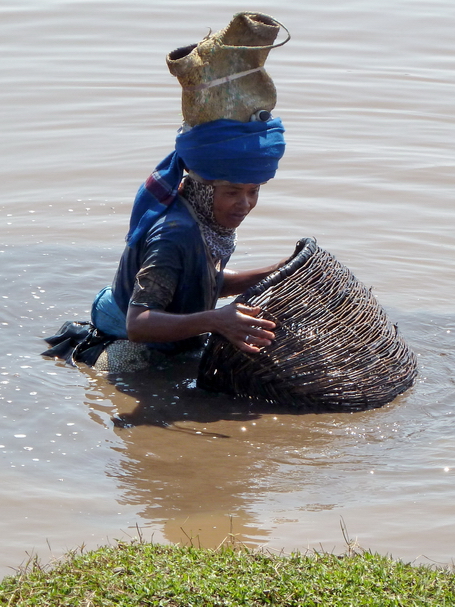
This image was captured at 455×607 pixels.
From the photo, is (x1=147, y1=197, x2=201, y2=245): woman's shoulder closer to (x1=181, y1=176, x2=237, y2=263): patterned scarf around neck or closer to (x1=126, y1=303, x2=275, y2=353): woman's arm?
(x1=181, y1=176, x2=237, y2=263): patterned scarf around neck

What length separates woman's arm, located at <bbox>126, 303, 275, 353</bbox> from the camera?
426cm

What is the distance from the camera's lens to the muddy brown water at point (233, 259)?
372 centimetres

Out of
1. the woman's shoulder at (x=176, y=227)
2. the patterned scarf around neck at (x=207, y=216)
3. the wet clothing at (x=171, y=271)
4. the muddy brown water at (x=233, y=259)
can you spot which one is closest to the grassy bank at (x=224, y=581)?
the muddy brown water at (x=233, y=259)

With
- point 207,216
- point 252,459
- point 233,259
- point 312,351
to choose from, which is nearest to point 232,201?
point 207,216

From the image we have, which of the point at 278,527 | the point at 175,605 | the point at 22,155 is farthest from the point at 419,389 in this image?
the point at 22,155

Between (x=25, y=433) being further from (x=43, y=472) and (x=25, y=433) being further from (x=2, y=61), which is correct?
(x=2, y=61)

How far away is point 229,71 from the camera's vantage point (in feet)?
14.4

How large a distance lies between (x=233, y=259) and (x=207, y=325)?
104 inches

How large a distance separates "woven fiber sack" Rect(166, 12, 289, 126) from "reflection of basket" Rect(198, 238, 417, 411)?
780 millimetres

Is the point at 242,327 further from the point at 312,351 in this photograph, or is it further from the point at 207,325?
the point at 312,351

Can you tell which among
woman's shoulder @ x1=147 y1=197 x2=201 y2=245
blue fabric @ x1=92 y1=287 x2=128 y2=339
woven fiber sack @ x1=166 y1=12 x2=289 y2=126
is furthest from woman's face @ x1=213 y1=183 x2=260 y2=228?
blue fabric @ x1=92 y1=287 x2=128 y2=339

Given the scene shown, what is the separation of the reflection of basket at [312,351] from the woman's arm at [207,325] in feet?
0.45

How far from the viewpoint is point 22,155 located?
29.3 feet

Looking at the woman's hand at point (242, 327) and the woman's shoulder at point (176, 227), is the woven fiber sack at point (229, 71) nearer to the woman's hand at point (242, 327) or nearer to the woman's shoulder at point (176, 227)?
the woman's shoulder at point (176, 227)
